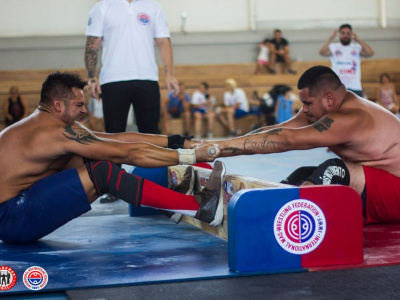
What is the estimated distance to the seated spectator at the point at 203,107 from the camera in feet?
52.1

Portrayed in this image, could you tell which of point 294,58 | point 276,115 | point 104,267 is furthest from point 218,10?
point 104,267

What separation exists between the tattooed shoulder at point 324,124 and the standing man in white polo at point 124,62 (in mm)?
2056

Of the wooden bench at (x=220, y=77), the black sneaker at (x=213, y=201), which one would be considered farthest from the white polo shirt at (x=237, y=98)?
the black sneaker at (x=213, y=201)

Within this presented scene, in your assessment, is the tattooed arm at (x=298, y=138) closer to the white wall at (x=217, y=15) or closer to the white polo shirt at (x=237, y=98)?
the white polo shirt at (x=237, y=98)

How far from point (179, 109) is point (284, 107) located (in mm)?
2625

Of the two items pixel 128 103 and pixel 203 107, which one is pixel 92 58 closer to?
pixel 128 103

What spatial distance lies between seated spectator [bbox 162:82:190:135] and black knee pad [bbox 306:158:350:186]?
11825 millimetres

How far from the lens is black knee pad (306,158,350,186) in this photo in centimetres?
380

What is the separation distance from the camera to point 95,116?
14727 millimetres

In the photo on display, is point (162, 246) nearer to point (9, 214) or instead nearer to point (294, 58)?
point (9, 214)

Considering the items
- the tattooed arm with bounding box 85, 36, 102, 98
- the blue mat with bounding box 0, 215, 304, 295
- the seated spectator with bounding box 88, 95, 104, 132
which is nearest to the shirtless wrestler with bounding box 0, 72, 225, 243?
the blue mat with bounding box 0, 215, 304, 295

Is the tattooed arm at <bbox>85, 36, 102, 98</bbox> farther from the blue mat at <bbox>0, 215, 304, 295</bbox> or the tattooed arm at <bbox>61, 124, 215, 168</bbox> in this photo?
the tattooed arm at <bbox>61, 124, 215, 168</bbox>

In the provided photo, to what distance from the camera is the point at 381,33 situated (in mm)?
18891

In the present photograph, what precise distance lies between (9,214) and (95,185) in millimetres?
498
